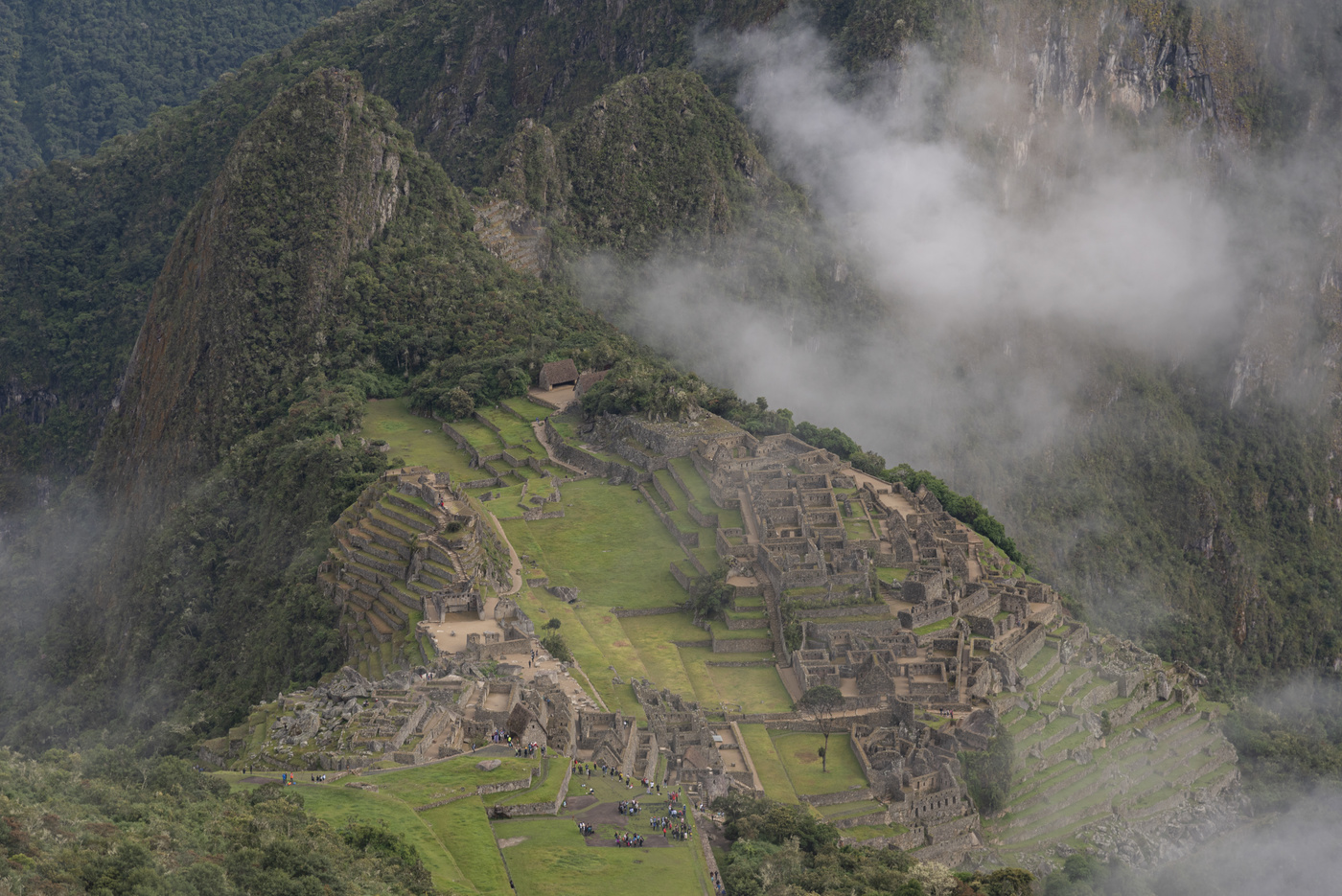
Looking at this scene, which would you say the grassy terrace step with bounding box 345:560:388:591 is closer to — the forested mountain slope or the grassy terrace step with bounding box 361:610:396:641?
the forested mountain slope

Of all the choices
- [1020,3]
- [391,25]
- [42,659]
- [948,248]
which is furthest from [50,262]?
[1020,3]

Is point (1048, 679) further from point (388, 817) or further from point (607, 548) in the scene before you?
point (388, 817)

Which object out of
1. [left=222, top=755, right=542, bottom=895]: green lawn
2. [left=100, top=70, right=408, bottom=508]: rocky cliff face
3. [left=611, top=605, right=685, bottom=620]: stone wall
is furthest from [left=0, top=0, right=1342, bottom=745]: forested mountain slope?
[left=222, top=755, right=542, bottom=895]: green lawn

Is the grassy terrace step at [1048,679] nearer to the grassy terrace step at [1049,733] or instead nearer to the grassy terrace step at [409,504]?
the grassy terrace step at [1049,733]

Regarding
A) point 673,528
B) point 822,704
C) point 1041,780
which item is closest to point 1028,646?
point 1041,780

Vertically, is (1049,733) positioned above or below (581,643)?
below

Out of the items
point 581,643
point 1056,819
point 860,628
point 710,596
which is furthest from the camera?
point 710,596

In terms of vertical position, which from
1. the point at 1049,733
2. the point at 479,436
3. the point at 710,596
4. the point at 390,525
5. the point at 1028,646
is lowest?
the point at 1049,733

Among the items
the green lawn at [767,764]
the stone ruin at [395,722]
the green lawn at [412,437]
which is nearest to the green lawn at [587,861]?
the stone ruin at [395,722]
